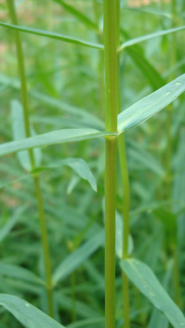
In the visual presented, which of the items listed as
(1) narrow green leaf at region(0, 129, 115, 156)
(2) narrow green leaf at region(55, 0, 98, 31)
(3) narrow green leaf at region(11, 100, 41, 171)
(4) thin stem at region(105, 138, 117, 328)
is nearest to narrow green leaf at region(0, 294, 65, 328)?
(4) thin stem at region(105, 138, 117, 328)

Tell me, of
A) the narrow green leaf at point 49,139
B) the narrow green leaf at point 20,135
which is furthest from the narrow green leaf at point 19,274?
the narrow green leaf at point 49,139

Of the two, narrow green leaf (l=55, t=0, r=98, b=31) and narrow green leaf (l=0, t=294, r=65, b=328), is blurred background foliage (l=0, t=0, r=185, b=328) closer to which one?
narrow green leaf (l=55, t=0, r=98, b=31)

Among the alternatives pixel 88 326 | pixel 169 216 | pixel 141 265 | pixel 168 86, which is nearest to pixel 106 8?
pixel 168 86

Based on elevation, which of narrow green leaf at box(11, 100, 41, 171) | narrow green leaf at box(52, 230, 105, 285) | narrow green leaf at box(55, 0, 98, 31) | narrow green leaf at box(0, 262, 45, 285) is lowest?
narrow green leaf at box(0, 262, 45, 285)

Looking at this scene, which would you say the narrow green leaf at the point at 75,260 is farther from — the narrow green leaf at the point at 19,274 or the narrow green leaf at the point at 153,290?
the narrow green leaf at the point at 153,290

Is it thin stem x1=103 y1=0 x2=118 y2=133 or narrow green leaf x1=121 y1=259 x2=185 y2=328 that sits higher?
thin stem x1=103 y1=0 x2=118 y2=133

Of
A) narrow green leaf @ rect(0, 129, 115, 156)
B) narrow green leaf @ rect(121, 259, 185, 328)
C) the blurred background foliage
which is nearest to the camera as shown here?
narrow green leaf @ rect(0, 129, 115, 156)

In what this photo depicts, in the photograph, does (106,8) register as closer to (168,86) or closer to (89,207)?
(168,86)

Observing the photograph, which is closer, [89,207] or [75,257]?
[75,257]
